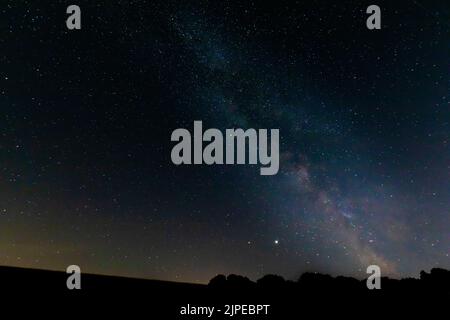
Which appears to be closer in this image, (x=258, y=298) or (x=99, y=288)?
(x=99, y=288)

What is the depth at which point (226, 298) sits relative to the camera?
352 inches

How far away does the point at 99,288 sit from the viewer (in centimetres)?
771

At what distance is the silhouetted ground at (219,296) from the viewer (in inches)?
276

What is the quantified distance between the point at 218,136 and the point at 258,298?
183 inches

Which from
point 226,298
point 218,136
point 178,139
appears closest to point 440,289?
point 226,298

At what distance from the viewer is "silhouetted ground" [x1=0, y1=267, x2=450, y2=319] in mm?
Answer: 7020

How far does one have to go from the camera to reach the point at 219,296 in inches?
353

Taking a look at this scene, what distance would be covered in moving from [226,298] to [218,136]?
4.73 meters

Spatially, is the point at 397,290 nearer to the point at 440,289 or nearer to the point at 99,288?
the point at 440,289
